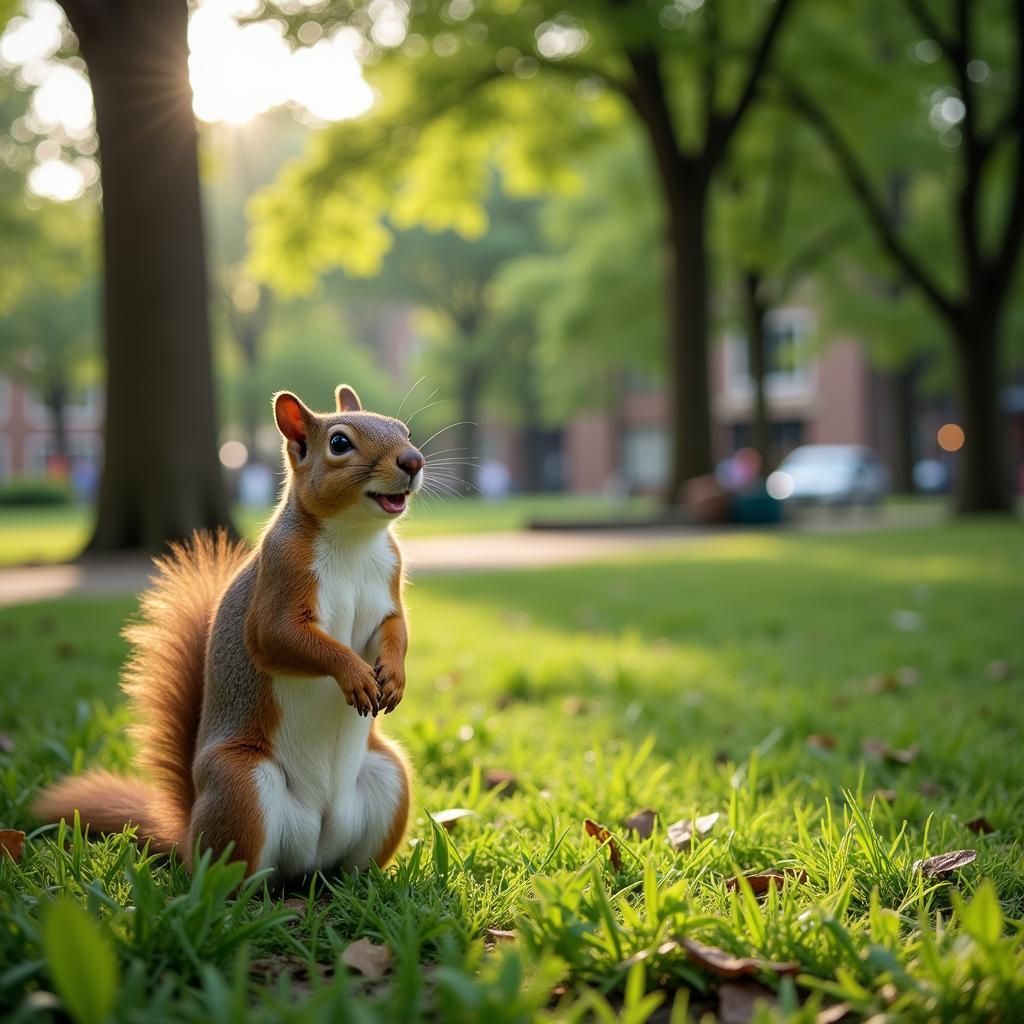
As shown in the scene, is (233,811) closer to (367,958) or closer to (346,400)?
(367,958)

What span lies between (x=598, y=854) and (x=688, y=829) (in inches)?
20.5

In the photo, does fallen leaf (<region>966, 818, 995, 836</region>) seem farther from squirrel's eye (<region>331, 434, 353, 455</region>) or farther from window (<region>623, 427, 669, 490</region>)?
window (<region>623, 427, 669, 490</region>)

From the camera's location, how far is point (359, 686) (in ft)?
6.58

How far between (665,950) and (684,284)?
15998mm

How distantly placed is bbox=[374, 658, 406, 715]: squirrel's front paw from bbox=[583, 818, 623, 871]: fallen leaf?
24.3 inches

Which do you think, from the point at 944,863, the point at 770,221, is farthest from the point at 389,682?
the point at 770,221

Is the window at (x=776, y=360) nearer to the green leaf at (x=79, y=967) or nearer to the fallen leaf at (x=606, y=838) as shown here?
Result: the fallen leaf at (x=606, y=838)

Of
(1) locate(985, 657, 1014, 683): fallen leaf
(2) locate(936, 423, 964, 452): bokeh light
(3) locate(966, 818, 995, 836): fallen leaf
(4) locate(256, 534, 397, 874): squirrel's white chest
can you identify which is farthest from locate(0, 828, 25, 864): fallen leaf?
(2) locate(936, 423, 964, 452): bokeh light

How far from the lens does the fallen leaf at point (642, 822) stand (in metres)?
2.70

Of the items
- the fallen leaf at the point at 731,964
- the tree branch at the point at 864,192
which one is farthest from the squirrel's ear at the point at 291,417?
the tree branch at the point at 864,192

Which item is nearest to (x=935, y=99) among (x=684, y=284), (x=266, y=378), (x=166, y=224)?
(x=684, y=284)

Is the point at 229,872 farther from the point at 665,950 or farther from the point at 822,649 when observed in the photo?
the point at 822,649

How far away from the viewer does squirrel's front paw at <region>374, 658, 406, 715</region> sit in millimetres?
2088

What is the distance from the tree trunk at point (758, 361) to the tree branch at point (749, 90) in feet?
20.3
